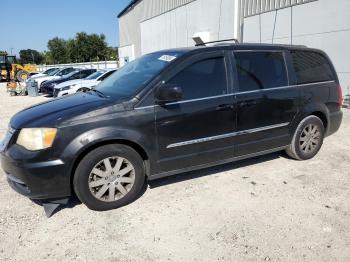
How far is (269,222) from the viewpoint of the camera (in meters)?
3.15

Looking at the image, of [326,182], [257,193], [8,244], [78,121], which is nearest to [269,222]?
[257,193]

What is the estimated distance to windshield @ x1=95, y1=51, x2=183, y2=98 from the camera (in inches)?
141

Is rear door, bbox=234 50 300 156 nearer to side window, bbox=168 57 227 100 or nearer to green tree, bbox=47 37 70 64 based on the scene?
side window, bbox=168 57 227 100

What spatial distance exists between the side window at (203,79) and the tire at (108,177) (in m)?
0.98

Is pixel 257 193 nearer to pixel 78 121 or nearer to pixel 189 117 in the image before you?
pixel 189 117

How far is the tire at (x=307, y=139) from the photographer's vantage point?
15.3ft

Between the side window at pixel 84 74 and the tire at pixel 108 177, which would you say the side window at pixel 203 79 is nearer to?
the tire at pixel 108 177

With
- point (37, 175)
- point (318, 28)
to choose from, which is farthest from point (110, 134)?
point (318, 28)

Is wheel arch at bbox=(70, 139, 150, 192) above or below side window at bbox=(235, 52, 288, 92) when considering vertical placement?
below

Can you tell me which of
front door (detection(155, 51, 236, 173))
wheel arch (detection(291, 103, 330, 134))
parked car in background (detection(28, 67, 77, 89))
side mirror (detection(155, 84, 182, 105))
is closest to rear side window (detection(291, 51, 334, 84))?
wheel arch (detection(291, 103, 330, 134))

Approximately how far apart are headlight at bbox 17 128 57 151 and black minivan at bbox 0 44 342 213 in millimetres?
10

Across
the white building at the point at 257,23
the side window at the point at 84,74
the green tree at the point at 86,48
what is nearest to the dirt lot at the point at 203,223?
the white building at the point at 257,23

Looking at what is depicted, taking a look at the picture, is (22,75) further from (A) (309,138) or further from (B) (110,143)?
(A) (309,138)

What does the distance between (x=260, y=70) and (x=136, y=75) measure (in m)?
1.70
